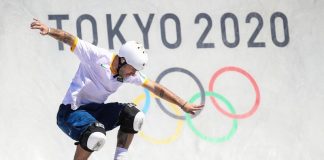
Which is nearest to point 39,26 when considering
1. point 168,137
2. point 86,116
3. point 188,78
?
point 86,116

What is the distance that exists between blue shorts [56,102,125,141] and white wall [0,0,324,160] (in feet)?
5.75

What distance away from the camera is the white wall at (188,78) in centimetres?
974

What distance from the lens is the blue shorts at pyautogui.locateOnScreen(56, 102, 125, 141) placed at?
780cm

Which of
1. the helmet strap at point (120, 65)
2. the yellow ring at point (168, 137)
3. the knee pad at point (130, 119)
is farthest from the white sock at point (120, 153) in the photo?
the yellow ring at point (168, 137)

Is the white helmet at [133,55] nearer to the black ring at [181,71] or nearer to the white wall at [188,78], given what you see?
the white wall at [188,78]

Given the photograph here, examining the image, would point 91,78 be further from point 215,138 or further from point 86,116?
point 215,138

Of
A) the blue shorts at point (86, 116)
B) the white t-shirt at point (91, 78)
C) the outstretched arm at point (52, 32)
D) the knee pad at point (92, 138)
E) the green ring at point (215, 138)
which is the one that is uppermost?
the outstretched arm at point (52, 32)

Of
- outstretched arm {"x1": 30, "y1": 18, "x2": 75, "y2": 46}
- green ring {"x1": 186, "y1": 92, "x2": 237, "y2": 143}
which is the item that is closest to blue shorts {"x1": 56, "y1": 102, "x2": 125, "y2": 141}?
outstretched arm {"x1": 30, "y1": 18, "x2": 75, "y2": 46}

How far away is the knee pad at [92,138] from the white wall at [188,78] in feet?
7.04

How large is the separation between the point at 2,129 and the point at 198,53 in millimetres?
2861

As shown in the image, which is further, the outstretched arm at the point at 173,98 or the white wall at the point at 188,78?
the white wall at the point at 188,78

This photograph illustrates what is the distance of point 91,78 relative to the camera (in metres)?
8.09

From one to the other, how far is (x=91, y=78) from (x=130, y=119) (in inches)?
24.1

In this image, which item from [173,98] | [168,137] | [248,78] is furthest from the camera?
[248,78]
